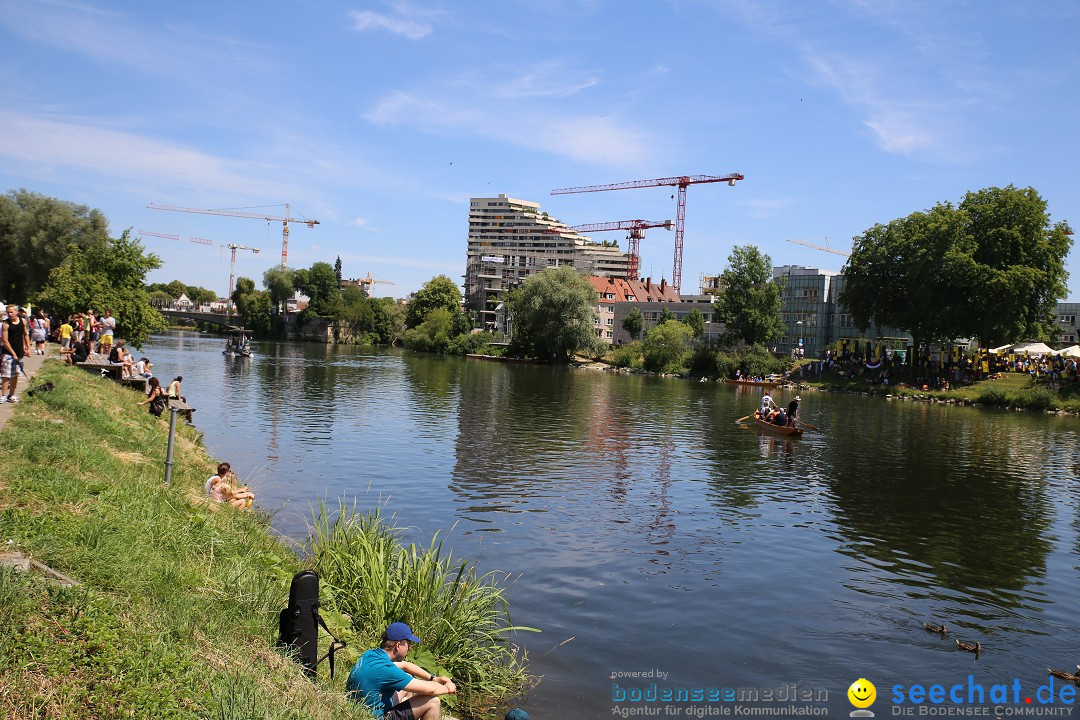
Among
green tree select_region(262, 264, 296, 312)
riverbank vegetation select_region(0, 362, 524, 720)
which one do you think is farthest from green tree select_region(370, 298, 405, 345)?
riverbank vegetation select_region(0, 362, 524, 720)

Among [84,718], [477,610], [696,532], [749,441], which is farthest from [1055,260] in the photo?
[84,718]

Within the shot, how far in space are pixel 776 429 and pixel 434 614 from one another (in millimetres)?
30923

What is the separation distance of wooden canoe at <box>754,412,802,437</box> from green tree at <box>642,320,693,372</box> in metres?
55.7

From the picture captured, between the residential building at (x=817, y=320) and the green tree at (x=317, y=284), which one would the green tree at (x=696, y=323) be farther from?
the green tree at (x=317, y=284)

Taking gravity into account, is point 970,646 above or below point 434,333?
below

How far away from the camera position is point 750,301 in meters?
98.5

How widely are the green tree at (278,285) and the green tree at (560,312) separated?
74375 mm

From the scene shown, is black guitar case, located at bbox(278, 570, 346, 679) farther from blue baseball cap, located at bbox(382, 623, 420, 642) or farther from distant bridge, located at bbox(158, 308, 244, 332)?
distant bridge, located at bbox(158, 308, 244, 332)

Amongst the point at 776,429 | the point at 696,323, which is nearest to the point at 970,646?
the point at 776,429

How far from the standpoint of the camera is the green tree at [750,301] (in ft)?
319

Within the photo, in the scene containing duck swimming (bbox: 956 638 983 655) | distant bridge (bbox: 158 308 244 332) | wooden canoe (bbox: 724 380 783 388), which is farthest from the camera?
distant bridge (bbox: 158 308 244 332)

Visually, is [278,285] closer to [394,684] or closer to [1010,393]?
[1010,393]

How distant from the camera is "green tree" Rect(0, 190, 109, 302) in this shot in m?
68.2

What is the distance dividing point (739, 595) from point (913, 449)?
82.1ft
